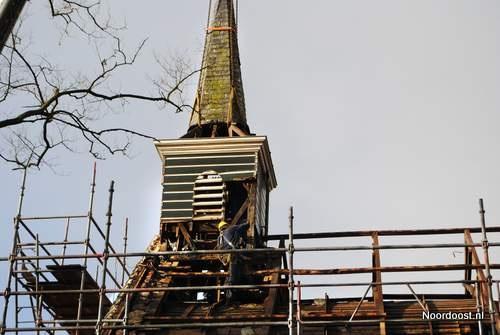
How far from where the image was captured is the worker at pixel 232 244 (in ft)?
70.1

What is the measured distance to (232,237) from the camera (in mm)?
22703

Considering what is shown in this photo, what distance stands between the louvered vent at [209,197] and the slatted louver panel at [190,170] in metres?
0.14

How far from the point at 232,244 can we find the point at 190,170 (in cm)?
352

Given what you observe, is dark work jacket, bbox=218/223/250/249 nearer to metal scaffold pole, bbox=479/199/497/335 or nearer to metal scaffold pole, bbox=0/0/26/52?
metal scaffold pole, bbox=479/199/497/335

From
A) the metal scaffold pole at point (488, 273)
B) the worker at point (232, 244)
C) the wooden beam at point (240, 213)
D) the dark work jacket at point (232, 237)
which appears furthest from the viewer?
the wooden beam at point (240, 213)

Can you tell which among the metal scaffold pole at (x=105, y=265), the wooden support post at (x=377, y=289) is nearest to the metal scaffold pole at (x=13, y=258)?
the metal scaffold pole at (x=105, y=265)

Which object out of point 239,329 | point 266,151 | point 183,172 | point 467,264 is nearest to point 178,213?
point 183,172

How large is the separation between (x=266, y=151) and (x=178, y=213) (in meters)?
2.84

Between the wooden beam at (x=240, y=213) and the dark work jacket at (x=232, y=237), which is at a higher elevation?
the wooden beam at (x=240, y=213)

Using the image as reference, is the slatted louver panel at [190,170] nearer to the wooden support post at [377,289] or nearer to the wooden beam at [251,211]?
the wooden beam at [251,211]

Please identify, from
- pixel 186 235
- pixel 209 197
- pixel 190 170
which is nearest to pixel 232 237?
pixel 186 235

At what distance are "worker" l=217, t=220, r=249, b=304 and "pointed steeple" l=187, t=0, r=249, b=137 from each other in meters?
3.18

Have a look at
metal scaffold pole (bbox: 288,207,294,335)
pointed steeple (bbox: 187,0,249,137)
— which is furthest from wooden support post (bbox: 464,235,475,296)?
pointed steeple (bbox: 187,0,249,137)

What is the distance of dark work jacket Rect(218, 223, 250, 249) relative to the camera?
73.9ft
